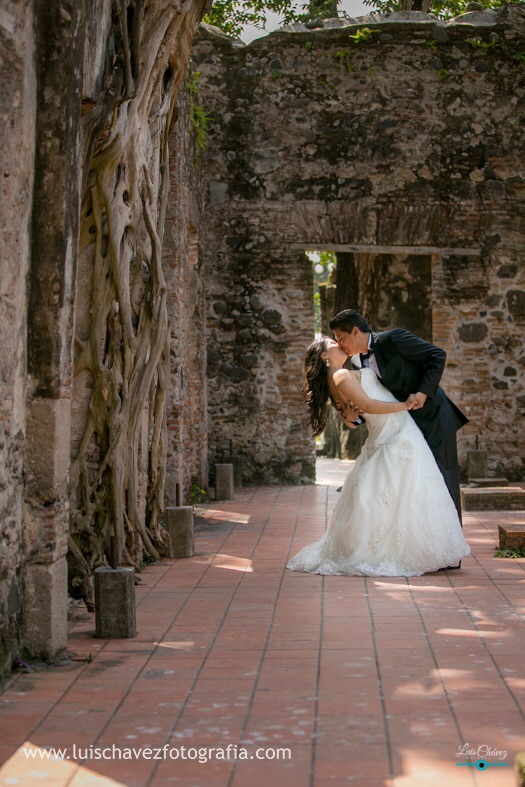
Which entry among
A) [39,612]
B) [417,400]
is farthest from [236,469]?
[39,612]

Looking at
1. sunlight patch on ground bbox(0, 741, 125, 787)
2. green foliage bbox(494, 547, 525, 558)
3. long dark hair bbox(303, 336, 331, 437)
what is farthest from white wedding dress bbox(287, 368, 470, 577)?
sunlight patch on ground bbox(0, 741, 125, 787)

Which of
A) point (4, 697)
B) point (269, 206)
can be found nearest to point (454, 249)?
point (269, 206)

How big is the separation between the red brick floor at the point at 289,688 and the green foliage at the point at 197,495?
414 cm

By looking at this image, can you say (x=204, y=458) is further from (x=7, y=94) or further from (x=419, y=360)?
(x=7, y=94)

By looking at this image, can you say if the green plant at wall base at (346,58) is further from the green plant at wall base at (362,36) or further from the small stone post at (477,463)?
the small stone post at (477,463)

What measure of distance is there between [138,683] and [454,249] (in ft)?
29.3

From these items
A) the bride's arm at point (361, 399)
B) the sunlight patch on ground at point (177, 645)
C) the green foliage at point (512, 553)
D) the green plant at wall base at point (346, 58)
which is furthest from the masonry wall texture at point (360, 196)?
the sunlight patch on ground at point (177, 645)

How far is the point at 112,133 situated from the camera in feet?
20.8

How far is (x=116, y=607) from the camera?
518 cm

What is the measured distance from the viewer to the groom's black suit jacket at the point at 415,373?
7.10 meters

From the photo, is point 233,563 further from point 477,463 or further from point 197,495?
point 477,463

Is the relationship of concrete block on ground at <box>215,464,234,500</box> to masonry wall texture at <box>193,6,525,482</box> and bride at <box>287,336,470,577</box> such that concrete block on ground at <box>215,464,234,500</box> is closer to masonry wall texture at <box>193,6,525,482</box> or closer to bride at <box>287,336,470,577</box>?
masonry wall texture at <box>193,6,525,482</box>

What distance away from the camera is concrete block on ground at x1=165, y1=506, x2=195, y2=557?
761 centimetres

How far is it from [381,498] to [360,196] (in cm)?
629
